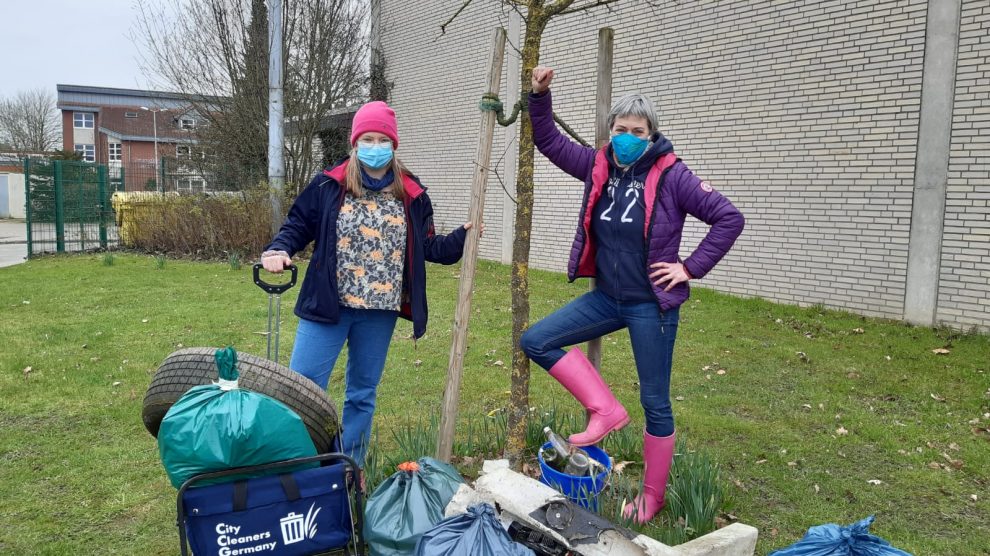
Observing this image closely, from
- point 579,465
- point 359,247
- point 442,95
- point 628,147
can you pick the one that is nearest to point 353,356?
point 359,247

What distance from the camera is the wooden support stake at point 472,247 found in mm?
3525

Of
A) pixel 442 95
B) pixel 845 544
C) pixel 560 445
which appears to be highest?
pixel 442 95

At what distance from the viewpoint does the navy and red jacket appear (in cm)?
346

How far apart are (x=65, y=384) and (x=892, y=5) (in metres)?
9.71

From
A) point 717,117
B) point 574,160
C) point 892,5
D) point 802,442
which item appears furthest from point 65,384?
point 892,5

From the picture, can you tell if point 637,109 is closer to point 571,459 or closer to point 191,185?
point 571,459

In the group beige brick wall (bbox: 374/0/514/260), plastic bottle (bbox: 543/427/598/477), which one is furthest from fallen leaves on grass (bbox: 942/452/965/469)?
beige brick wall (bbox: 374/0/514/260)

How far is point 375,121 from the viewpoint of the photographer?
3480mm

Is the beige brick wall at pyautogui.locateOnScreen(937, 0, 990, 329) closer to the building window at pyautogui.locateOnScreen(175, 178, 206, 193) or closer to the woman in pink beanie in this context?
the woman in pink beanie

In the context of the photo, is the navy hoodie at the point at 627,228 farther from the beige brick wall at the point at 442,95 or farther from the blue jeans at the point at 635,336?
the beige brick wall at the point at 442,95

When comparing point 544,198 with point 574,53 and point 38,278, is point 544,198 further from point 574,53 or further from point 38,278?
point 38,278

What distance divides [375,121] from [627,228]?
1330 mm

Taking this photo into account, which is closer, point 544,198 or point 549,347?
point 549,347

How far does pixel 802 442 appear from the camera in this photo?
16.2ft
